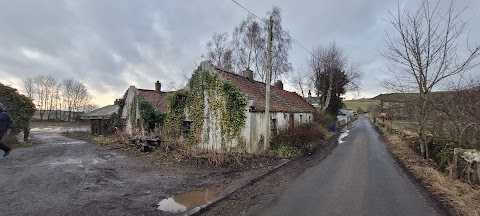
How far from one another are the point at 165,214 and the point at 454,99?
11.2 meters

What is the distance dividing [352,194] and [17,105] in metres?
22.5

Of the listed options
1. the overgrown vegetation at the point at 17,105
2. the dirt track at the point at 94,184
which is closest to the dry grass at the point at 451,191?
the dirt track at the point at 94,184

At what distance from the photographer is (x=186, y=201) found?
7164mm

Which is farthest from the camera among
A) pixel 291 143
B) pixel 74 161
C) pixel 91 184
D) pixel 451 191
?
pixel 291 143

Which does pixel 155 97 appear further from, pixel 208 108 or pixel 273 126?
pixel 273 126

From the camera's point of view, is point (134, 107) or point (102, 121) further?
point (102, 121)

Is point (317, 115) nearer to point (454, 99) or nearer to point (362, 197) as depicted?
point (454, 99)

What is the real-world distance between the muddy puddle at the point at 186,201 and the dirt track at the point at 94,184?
263mm

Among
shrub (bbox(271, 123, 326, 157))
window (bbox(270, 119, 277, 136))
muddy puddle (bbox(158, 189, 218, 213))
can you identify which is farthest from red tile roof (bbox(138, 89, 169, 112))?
muddy puddle (bbox(158, 189, 218, 213))

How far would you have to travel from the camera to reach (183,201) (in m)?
7.17

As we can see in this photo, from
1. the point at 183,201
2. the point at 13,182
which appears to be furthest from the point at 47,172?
the point at 183,201

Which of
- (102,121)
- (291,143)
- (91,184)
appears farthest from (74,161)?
(102,121)

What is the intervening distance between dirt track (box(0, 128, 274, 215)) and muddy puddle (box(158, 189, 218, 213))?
263 millimetres

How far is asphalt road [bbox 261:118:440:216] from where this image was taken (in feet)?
20.9
